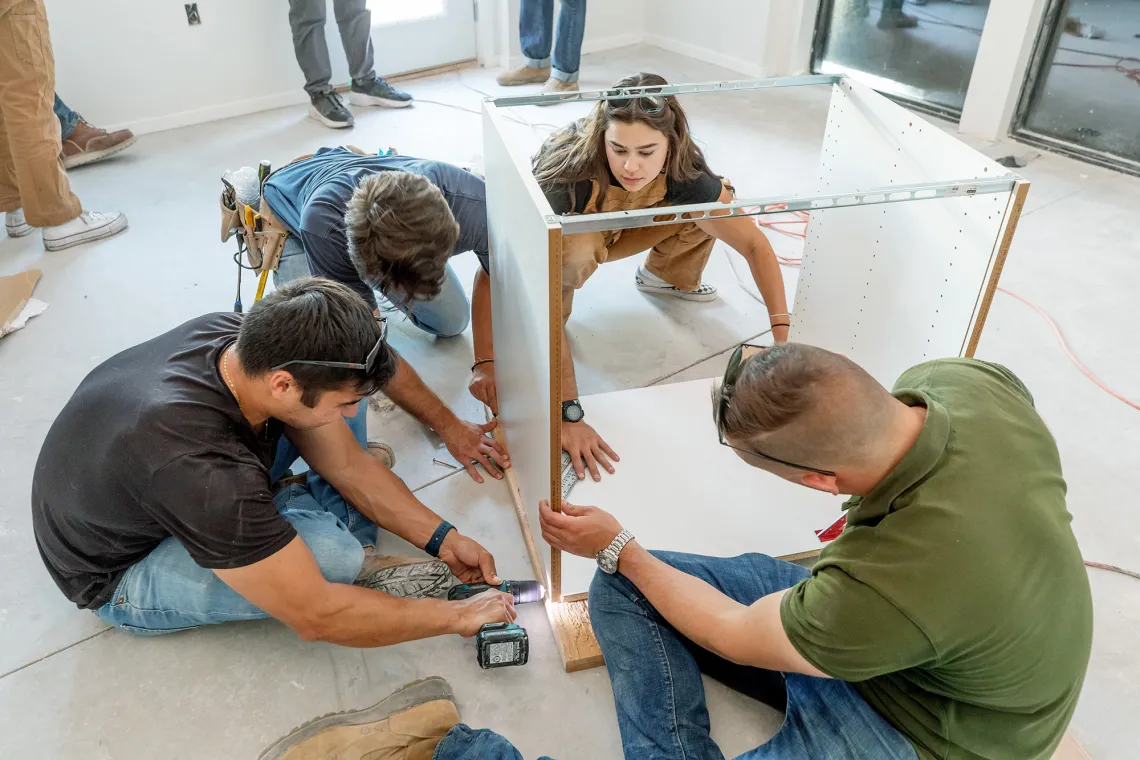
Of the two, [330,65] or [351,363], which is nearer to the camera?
[351,363]

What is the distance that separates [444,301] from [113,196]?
1776mm

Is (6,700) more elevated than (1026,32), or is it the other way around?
(1026,32)

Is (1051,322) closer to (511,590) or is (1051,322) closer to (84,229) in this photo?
(511,590)

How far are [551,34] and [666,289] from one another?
222cm

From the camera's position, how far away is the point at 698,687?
1.44m

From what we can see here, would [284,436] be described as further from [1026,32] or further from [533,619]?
[1026,32]

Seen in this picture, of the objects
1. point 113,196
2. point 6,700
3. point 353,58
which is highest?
point 353,58

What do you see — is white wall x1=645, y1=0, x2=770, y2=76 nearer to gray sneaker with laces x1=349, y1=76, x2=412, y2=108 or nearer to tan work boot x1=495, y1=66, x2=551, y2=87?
tan work boot x1=495, y1=66, x2=551, y2=87

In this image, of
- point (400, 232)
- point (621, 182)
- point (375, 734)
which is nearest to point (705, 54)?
point (621, 182)

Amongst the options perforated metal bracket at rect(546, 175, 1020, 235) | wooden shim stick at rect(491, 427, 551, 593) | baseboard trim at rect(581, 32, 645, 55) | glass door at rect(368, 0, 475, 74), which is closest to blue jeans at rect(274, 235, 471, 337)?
wooden shim stick at rect(491, 427, 551, 593)

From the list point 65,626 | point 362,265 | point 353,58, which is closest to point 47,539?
point 65,626

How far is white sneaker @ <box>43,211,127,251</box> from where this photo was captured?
293 cm

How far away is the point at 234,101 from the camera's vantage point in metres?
3.94

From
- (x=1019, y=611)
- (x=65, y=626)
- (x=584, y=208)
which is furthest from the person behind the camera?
(x=584, y=208)
